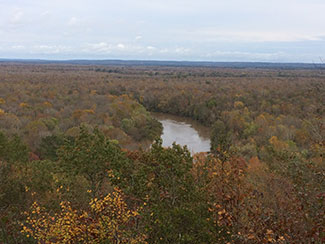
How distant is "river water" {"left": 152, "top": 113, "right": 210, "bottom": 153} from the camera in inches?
1486

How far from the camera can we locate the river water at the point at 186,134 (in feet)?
124

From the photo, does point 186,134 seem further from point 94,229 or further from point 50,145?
point 94,229

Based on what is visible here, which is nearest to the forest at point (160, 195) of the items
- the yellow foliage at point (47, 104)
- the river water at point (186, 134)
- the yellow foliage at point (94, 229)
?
the yellow foliage at point (94, 229)

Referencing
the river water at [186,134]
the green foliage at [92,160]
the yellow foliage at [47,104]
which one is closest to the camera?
the green foliage at [92,160]

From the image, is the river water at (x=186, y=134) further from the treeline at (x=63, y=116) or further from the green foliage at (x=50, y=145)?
the green foliage at (x=50, y=145)

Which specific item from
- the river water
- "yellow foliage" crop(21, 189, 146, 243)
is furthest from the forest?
the river water

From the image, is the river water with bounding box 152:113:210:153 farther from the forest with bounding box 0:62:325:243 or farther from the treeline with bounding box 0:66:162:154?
the forest with bounding box 0:62:325:243

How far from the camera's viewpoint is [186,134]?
43781 millimetres

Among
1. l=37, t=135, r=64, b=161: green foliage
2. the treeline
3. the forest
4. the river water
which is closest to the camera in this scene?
the forest

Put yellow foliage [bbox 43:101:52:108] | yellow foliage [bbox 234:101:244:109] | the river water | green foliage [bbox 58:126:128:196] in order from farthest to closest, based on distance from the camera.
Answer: yellow foliage [bbox 234:101:244:109] < yellow foliage [bbox 43:101:52:108] < the river water < green foliage [bbox 58:126:128:196]

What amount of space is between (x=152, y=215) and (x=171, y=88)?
6355 cm

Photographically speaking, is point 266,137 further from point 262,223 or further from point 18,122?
point 262,223

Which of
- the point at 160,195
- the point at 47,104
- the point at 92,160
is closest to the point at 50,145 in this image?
the point at 92,160

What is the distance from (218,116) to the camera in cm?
4856
